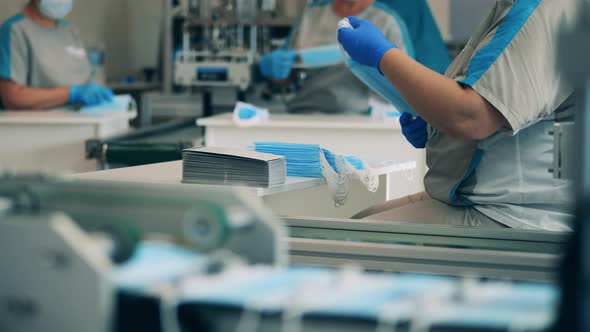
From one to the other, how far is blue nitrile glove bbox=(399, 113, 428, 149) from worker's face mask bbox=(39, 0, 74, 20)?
2302 millimetres

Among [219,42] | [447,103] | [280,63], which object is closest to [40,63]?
[280,63]

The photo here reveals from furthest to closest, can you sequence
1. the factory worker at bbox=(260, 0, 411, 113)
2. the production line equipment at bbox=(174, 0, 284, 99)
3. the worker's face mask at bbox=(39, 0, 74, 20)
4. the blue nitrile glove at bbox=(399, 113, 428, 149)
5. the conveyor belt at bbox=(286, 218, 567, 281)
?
the production line equipment at bbox=(174, 0, 284, 99) → the worker's face mask at bbox=(39, 0, 74, 20) → the factory worker at bbox=(260, 0, 411, 113) → the blue nitrile glove at bbox=(399, 113, 428, 149) → the conveyor belt at bbox=(286, 218, 567, 281)

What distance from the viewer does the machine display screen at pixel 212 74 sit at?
435 cm

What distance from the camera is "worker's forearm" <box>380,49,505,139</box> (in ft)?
4.76

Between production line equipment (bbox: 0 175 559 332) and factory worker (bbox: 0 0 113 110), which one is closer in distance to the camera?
production line equipment (bbox: 0 175 559 332)

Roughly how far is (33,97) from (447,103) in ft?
8.61

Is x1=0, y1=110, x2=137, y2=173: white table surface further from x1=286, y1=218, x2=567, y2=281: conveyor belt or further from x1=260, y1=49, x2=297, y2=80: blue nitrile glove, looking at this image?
x1=286, y1=218, x2=567, y2=281: conveyor belt

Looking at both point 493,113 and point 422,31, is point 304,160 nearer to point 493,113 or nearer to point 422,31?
point 493,113

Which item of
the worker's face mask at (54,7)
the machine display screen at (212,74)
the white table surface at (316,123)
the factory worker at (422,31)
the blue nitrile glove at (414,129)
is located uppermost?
the worker's face mask at (54,7)

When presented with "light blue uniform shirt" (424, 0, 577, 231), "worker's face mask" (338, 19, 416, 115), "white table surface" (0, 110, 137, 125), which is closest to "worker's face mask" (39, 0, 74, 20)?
"white table surface" (0, 110, 137, 125)

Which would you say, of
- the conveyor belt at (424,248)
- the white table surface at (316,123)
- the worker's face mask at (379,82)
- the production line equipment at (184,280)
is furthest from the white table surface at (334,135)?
the production line equipment at (184,280)

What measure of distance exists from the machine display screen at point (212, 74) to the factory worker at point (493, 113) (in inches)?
103

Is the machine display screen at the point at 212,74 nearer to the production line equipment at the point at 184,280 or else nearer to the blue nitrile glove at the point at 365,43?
the blue nitrile glove at the point at 365,43

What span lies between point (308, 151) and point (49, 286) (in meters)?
1.22
